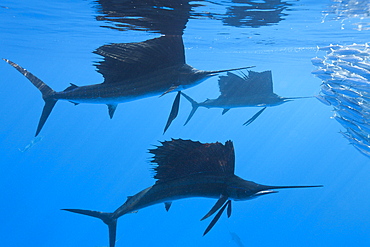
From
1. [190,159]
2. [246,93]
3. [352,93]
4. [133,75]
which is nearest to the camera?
[190,159]

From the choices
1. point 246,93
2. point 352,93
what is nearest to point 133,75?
point 246,93

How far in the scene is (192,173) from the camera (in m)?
3.45

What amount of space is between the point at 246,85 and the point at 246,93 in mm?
153

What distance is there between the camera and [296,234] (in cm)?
1636

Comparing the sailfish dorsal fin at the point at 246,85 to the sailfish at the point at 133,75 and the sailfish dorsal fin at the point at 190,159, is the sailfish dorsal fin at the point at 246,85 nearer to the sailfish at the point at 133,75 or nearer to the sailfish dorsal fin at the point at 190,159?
the sailfish at the point at 133,75

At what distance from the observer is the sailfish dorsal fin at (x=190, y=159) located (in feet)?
10.8

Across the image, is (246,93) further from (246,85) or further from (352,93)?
(352,93)

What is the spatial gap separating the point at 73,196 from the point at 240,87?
17776mm

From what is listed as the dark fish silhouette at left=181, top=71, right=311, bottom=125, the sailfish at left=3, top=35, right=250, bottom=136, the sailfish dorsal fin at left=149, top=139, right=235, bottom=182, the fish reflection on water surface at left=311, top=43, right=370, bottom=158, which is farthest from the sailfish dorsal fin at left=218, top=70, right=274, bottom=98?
the sailfish dorsal fin at left=149, top=139, right=235, bottom=182

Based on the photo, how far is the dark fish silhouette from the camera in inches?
222

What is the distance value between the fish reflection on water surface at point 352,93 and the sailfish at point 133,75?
380 cm

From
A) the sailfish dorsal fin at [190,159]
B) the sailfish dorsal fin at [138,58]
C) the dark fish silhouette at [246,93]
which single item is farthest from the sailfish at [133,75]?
the dark fish silhouette at [246,93]

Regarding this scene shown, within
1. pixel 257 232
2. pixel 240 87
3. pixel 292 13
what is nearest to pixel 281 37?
pixel 292 13

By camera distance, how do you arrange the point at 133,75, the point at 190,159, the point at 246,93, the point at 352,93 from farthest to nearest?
the point at 352,93 → the point at 246,93 → the point at 133,75 → the point at 190,159
